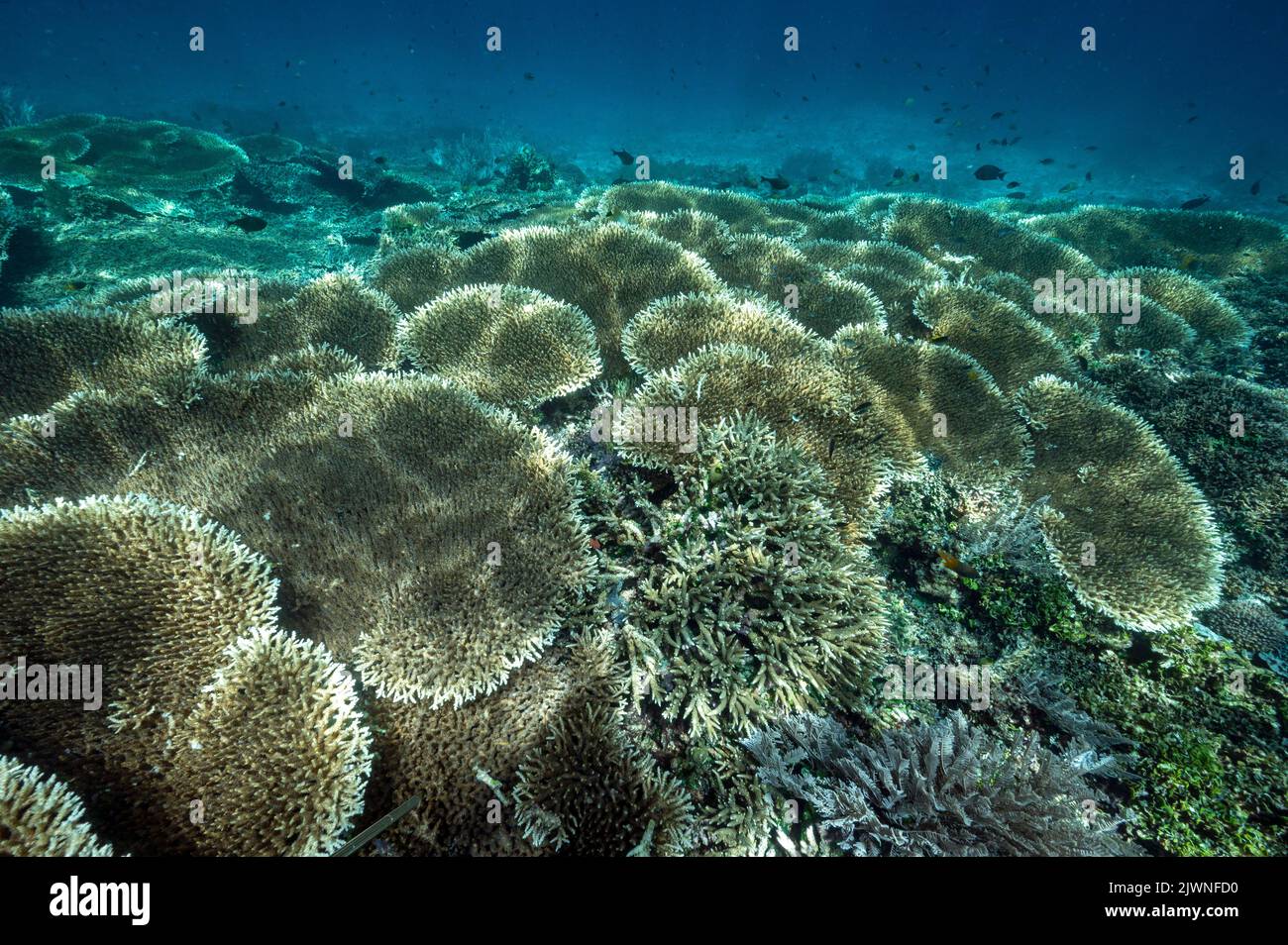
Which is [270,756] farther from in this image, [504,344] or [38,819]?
[504,344]

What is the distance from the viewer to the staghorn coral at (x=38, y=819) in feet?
6.27

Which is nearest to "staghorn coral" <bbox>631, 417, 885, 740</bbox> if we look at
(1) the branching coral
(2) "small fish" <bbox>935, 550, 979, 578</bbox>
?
(2) "small fish" <bbox>935, 550, 979, 578</bbox>

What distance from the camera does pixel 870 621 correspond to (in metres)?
3.17

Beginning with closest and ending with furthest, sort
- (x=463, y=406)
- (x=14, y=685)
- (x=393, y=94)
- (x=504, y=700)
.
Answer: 1. (x=14, y=685)
2. (x=504, y=700)
3. (x=463, y=406)
4. (x=393, y=94)

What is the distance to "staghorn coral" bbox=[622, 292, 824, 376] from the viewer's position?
16.0 feet

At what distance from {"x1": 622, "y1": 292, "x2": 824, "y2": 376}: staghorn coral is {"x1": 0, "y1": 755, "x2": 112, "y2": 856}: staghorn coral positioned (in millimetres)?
4334

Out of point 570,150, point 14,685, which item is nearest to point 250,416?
point 14,685

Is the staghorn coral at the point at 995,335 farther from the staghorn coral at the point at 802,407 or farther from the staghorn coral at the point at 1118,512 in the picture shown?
the staghorn coral at the point at 802,407

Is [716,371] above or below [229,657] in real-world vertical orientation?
above

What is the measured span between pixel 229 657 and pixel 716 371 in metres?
3.71

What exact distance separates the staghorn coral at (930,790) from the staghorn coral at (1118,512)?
1840 mm

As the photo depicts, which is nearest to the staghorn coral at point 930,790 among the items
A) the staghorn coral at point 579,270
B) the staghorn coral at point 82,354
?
the staghorn coral at point 579,270

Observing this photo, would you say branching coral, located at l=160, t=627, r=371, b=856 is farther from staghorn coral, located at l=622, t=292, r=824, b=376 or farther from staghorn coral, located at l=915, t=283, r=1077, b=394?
staghorn coral, located at l=915, t=283, r=1077, b=394
